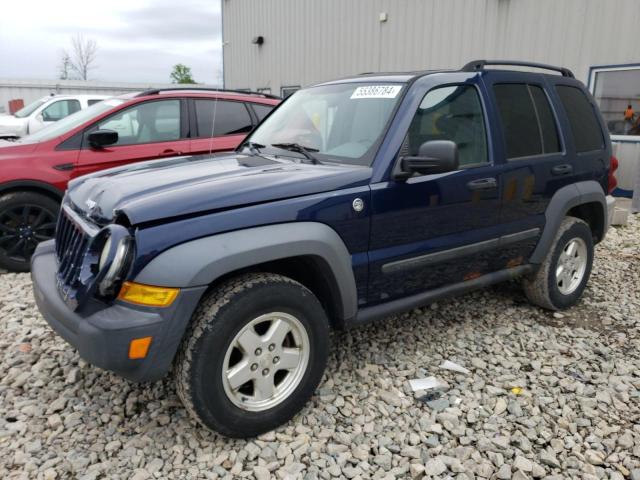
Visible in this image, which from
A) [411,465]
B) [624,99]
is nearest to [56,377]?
[411,465]

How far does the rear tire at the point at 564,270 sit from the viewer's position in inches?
157

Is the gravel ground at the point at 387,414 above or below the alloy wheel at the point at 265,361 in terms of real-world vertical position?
below

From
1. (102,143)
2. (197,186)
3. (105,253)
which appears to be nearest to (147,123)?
(102,143)

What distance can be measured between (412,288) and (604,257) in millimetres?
3597

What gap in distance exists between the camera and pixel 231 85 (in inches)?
755

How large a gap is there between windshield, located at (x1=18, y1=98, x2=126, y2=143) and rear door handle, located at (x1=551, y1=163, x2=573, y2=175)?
4.23 meters

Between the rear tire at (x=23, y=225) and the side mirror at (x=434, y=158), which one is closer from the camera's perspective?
the side mirror at (x=434, y=158)

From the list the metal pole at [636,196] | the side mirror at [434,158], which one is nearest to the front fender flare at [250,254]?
the side mirror at [434,158]

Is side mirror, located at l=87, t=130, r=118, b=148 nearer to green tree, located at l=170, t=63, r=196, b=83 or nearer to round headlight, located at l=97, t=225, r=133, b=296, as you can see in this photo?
round headlight, located at l=97, t=225, r=133, b=296

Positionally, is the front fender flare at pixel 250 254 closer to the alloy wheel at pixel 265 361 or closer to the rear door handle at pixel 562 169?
the alloy wheel at pixel 265 361

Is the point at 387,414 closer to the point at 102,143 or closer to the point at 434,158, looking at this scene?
the point at 434,158

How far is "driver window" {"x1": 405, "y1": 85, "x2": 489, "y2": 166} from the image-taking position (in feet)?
9.98

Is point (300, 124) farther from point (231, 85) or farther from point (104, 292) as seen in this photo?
point (231, 85)

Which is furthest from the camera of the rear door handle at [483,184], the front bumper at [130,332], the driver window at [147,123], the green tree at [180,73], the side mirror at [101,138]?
the green tree at [180,73]
